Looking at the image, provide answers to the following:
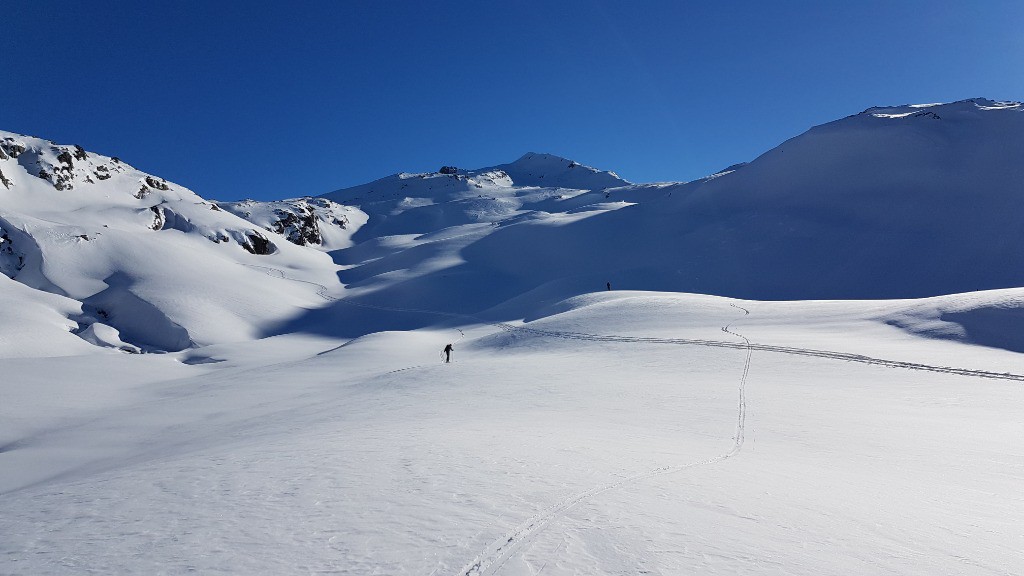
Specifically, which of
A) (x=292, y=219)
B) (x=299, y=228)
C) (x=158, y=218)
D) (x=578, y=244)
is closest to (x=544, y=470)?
(x=578, y=244)

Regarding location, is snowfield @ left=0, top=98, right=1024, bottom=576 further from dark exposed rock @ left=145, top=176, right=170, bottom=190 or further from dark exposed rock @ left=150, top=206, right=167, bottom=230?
dark exposed rock @ left=145, top=176, right=170, bottom=190

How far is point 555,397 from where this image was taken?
18500 millimetres

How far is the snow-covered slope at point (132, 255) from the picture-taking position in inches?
1955

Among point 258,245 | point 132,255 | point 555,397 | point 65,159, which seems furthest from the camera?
point 258,245

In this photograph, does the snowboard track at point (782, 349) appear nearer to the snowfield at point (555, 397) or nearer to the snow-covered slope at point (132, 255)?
the snowfield at point (555, 397)

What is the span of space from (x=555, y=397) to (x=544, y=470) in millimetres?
9281

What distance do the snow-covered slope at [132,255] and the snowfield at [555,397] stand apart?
1.27ft

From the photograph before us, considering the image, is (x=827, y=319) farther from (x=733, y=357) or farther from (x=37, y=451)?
(x=37, y=451)

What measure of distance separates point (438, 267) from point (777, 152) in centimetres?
5690

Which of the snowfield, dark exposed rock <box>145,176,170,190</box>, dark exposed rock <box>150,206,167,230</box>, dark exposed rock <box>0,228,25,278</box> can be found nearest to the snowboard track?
the snowfield

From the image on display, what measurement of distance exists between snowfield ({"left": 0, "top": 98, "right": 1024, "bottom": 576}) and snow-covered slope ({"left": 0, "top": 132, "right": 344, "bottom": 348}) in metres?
0.39

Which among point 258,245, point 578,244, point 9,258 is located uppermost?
point 258,245

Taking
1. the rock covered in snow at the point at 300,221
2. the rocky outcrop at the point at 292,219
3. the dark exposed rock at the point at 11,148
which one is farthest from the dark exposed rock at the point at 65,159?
the rocky outcrop at the point at 292,219

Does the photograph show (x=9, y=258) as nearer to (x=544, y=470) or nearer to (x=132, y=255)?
(x=132, y=255)
